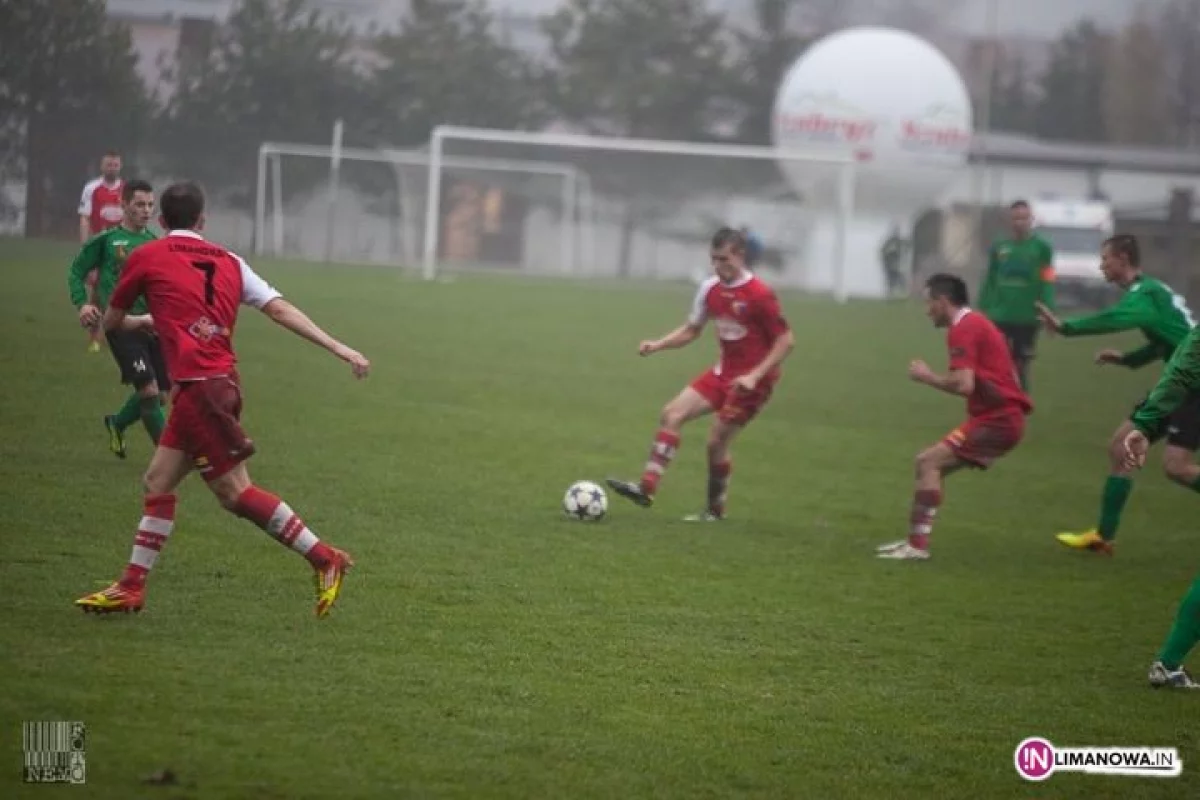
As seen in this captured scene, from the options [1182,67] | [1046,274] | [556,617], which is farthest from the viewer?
[1182,67]

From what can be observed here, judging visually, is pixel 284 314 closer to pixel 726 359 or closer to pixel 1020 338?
pixel 726 359

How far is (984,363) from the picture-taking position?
480 inches

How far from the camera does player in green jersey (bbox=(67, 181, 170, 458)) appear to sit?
12.7 metres

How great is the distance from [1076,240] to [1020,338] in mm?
27256

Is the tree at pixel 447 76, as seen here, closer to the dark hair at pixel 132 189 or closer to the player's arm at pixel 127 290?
the dark hair at pixel 132 189

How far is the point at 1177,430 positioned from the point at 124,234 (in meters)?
7.56

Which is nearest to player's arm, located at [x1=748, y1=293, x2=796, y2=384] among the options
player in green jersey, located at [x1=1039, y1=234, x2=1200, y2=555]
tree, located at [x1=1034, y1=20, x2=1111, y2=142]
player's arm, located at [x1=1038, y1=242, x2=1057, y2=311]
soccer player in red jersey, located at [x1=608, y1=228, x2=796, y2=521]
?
soccer player in red jersey, located at [x1=608, y1=228, x2=796, y2=521]

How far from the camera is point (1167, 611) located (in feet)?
36.0

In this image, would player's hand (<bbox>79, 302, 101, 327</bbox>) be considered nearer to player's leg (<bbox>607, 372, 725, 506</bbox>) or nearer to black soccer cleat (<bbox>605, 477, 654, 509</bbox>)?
black soccer cleat (<bbox>605, 477, 654, 509</bbox>)

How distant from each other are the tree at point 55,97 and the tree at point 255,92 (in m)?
2.71

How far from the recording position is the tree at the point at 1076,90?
221 ft

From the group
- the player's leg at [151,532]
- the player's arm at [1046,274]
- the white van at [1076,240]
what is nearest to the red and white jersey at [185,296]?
the player's leg at [151,532]

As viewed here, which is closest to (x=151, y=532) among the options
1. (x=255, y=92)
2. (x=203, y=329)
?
(x=203, y=329)

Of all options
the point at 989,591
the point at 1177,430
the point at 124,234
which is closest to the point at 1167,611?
the point at 989,591
